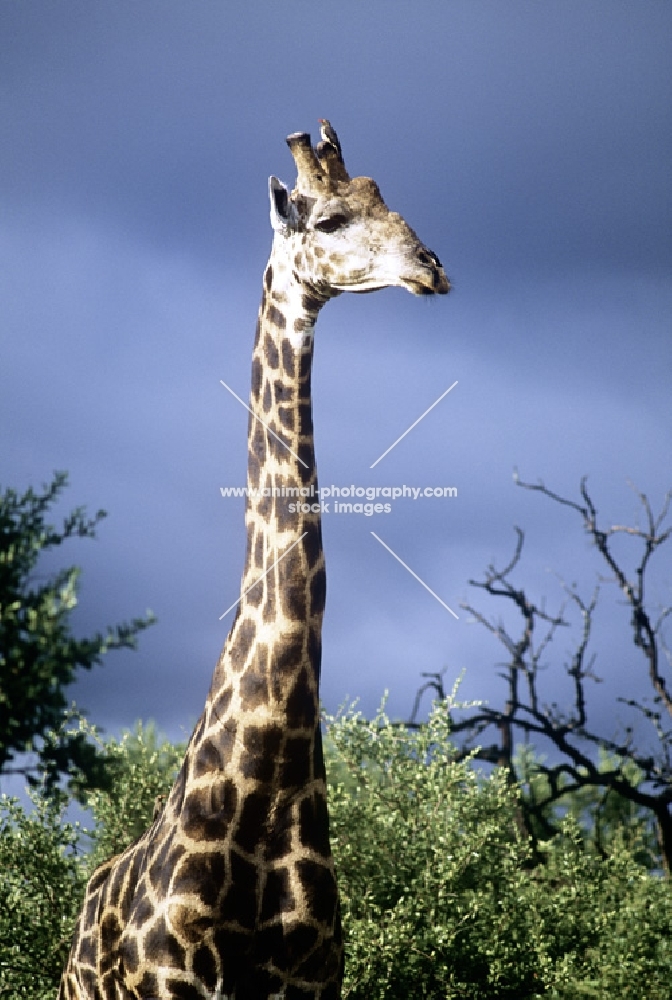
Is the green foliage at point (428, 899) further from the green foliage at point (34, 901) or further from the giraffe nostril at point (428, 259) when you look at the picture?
the giraffe nostril at point (428, 259)

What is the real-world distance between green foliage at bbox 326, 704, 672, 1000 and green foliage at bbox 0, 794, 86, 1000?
161 centimetres

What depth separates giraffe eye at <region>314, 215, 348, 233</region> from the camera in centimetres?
380

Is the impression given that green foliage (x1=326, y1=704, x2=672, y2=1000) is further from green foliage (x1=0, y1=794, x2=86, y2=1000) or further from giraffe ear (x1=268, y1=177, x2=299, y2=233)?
giraffe ear (x1=268, y1=177, x2=299, y2=233)

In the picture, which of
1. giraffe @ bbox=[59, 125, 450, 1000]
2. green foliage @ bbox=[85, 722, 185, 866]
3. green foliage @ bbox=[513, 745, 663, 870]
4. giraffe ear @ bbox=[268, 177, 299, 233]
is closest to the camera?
giraffe @ bbox=[59, 125, 450, 1000]

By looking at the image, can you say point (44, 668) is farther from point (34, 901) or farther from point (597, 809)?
point (597, 809)

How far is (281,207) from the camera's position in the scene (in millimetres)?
3924

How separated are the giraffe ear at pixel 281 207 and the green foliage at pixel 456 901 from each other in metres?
3.28

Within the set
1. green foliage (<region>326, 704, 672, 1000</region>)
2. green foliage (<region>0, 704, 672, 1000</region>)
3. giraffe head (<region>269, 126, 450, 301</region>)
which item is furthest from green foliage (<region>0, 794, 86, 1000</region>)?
giraffe head (<region>269, 126, 450, 301</region>)

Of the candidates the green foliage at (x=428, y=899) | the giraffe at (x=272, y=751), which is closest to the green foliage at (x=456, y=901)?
the green foliage at (x=428, y=899)

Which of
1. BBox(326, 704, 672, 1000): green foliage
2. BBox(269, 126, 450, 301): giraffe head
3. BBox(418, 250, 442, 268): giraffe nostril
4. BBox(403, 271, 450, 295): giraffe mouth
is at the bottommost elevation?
BBox(326, 704, 672, 1000): green foliage

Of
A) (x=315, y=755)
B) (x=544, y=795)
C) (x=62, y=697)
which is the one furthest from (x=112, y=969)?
(x=544, y=795)

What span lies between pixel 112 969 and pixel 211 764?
859mm

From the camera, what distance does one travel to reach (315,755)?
3580 millimetres

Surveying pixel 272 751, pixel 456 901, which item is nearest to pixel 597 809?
pixel 456 901
